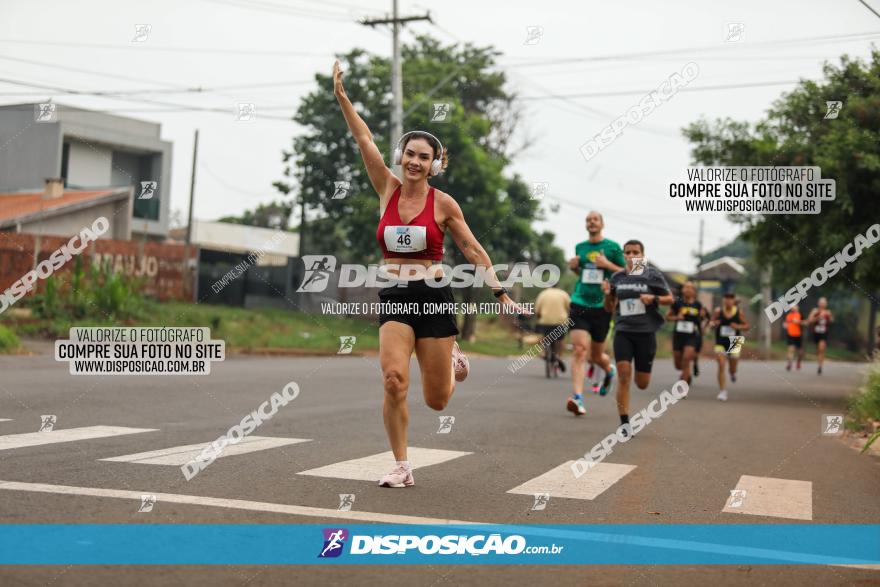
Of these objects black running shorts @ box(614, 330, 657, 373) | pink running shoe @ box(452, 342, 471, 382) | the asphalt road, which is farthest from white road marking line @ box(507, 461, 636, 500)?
black running shorts @ box(614, 330, 657, 373)

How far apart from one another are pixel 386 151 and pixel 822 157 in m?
19.7

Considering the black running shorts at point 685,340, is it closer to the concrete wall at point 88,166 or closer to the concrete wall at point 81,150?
the concrete wall at point 81,150

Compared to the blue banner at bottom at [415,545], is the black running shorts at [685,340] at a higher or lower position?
higher

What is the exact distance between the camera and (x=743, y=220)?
19.4 m

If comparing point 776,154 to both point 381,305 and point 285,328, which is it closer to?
point 381,305

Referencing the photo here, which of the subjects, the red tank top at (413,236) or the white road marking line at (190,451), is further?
the white road marking line at (190,451)

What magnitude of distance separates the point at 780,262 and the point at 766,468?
1073cm

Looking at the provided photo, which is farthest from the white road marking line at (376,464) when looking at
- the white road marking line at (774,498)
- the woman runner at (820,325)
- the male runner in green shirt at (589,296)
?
the woman runner at (820,325)

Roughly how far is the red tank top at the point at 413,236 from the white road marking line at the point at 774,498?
245cm

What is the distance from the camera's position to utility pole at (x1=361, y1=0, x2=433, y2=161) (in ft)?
90.8

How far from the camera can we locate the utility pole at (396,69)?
27.7 metres

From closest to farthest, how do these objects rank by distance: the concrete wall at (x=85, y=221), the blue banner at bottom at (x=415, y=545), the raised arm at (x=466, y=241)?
the blue banner at bottom at (x=415, y=545) < the raised arm at (x=466, y=241) < the concrete wall at (x=85, y=221)

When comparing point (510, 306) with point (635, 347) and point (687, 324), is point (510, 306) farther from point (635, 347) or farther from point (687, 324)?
point (687, 324)

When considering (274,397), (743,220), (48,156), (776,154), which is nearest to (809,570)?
(274,397)
